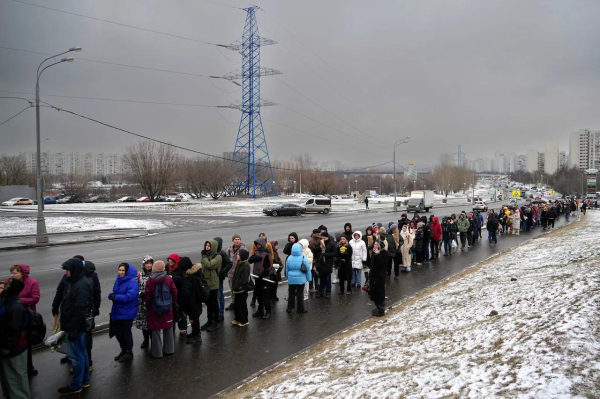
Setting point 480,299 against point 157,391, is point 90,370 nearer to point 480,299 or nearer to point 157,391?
point 157,391

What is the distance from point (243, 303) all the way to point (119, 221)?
90.4 feet

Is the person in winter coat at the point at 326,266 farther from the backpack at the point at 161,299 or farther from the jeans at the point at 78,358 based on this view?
the jeans at the point at 78,358

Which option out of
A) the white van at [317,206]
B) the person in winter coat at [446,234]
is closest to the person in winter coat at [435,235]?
the person in winter coat at [446,234]

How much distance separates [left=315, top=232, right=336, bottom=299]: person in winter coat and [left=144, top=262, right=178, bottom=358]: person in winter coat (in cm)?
427

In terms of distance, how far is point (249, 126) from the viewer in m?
66.4

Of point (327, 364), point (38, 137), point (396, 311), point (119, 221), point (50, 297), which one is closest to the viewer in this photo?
point (327, 364)

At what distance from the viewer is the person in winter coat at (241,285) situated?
766cm

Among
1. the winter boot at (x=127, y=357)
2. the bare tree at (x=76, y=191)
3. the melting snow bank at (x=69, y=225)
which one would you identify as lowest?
the winter boot at (x=127, y=357)

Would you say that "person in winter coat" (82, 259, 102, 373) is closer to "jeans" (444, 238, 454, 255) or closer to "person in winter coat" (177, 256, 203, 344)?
"person in winter coat" (177, 256, 203, 344)

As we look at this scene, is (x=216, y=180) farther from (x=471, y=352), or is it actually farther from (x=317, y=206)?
(x=471, y=352)

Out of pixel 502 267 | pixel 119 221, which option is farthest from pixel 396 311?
pixel 119 221

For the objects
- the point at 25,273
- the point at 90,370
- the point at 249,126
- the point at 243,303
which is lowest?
the point at 90,370

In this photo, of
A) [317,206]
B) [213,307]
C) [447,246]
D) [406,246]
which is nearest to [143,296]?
[213,307]

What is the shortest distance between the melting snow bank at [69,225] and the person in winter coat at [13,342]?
2505cm
